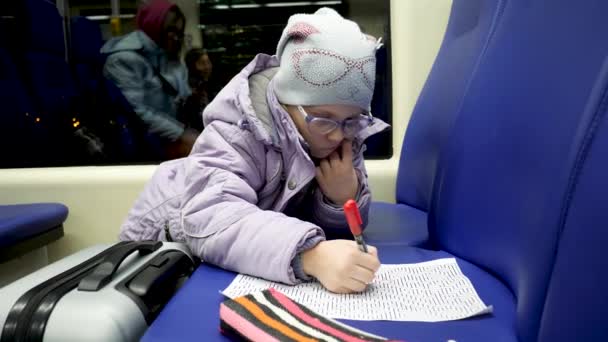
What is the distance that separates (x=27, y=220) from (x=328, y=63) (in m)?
0.97

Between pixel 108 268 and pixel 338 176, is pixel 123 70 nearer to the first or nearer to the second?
pixel 338 176

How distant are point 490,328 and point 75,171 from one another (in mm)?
1503

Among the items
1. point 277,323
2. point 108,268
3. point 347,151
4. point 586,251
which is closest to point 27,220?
point 108,268

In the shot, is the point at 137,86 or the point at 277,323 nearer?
the point at 277,323

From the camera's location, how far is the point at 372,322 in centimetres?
61

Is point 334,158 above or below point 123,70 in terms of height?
below

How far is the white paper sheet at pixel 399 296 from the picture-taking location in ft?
2.06

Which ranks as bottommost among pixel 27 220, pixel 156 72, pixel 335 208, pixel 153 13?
pixel 27 220

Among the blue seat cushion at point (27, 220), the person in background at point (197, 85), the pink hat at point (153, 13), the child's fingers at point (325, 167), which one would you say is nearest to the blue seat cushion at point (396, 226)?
the child's fingers at point (325, 167)

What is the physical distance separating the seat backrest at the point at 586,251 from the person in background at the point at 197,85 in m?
1.46

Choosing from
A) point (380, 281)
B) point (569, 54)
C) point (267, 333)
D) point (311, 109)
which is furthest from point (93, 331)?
point (569, 54)

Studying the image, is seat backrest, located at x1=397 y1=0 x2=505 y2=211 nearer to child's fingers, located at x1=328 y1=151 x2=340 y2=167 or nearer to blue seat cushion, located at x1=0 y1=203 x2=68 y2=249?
child's fingers, located at x1=328 y1=151 x2=340 y2=167

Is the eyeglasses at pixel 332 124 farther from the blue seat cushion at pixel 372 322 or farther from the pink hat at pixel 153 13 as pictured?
the pink hat at pixel 153 13

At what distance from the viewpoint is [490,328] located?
1.95 ft
